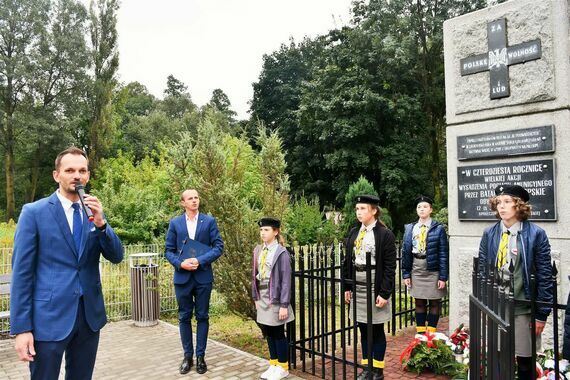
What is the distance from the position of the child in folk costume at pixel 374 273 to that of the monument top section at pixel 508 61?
218 cm

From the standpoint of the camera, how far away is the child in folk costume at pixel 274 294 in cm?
471

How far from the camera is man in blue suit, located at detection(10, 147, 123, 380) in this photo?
111 inches

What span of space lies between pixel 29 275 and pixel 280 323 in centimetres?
258

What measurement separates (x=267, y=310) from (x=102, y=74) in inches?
1123

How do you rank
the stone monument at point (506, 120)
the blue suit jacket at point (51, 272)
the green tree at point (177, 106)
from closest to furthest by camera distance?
the blue suit jacket at point (51, 272)
the stone monument at point (506, 120)
the green tree at point (177, 106)

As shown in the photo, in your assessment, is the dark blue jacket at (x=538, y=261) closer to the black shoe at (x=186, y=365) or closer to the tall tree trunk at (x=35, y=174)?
the black shoe at (x=186, y=365)

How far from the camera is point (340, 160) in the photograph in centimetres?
2291

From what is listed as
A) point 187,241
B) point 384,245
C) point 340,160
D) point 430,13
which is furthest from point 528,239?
point 430,13

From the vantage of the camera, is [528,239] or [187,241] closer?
[528,239]

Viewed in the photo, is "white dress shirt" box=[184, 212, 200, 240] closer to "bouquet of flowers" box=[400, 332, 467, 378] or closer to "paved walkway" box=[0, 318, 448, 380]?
"paved walkway" box=[0, 318, 448, 380]

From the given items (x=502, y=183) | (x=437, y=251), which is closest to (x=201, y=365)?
(x=437, y=251)

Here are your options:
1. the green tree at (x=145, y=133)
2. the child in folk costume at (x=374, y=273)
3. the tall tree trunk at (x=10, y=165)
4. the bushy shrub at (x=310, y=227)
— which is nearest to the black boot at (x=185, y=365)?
the child in folk costume at (x=374, y=273)

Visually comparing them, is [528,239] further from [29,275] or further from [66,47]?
[66,47]

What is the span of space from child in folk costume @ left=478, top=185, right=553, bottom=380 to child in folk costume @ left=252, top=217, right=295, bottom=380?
198cm
